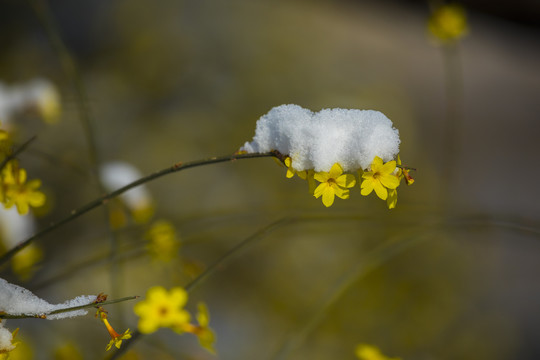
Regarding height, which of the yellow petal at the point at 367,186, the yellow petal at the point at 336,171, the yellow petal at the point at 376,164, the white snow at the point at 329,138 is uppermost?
the white snow at the point at 329,138

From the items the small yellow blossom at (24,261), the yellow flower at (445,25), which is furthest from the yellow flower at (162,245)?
the yellow flower at (445,25)

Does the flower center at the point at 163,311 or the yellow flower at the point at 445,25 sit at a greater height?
the yellow flower at the point at 445,25

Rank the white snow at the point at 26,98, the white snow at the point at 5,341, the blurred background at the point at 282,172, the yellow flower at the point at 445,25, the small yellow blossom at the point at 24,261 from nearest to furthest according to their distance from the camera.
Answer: the white snow at the point at 5,341 < the small yellow blossom at the point at 24,261 < the white snow at the point at 26,98 < the blurred background at the point at 282,172 < the yellow flower at the point at 445,25

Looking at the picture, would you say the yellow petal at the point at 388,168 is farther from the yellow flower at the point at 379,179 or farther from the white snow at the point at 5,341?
the white snow at the point at 5,341

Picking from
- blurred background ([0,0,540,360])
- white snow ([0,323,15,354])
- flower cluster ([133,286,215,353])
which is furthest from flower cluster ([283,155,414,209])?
blurred background ([0,0,540,360])

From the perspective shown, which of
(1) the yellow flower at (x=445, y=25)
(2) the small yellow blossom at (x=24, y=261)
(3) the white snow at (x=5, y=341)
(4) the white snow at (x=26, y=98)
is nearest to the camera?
(3) the white snow at (x=5, y=341)

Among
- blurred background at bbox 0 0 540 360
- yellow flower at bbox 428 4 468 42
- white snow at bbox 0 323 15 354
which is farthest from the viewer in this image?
yellow flower at bbox 428 4 468 42

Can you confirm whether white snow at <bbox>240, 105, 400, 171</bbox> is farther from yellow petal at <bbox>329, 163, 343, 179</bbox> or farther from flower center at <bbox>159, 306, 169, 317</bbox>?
flower center at <bbox>159, 306, 169, 317</bbox>
